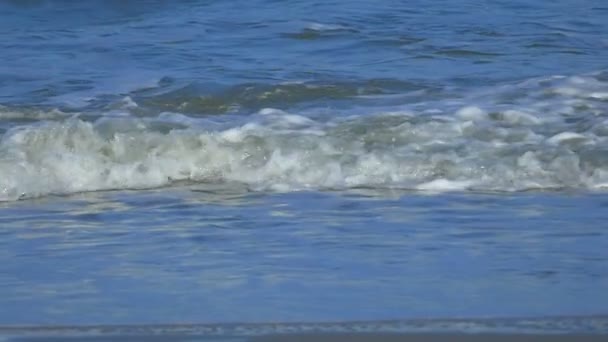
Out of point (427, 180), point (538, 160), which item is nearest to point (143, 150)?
point (427, 180)

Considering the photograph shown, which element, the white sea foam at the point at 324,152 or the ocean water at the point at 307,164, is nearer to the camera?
the ocean water at the point at 307,164

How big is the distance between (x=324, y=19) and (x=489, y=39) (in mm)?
1249

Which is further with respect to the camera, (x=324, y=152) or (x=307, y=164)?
(x=324, y=152)

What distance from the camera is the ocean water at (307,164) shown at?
392 centimetres

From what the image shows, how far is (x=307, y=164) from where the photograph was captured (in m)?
5.77

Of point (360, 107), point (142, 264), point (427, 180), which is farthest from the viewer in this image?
point (360, 107)

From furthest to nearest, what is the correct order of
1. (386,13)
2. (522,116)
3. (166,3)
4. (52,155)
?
(166,3) → (386,13) → (522,116) → (52,155)

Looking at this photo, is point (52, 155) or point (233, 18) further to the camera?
point (233, 18)

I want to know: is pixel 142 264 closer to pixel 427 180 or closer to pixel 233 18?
pixel 427 180

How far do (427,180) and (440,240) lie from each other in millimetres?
1113

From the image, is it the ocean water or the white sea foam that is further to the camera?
the white sea foam

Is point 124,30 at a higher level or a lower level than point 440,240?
lower

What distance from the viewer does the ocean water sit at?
3.92m

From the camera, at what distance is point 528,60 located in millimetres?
8352
